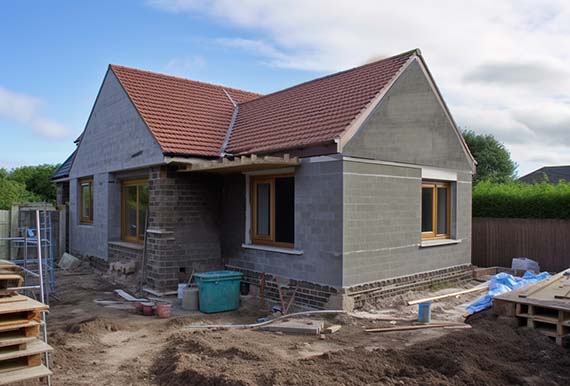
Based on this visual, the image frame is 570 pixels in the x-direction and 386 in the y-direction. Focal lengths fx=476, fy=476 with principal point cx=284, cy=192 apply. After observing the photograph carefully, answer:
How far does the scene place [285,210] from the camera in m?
10.8

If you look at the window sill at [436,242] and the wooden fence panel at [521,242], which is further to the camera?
the wooden fence panel at [521,242]

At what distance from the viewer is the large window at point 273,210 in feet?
35.0

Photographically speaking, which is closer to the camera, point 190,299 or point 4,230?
point 190,299

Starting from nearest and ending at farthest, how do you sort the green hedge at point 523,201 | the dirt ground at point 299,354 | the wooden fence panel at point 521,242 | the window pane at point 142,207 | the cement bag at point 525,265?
the dirt ground at point 299,354
the window pane at point 142,207
the cement bag at point 525,265
the wooden fence panel at point 521,242
the green hedge at point 523,201

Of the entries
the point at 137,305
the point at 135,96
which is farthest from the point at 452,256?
the point at 135,96

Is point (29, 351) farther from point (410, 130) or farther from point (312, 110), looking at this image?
point (410, 130)

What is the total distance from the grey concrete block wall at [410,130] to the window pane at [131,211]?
7.42 metres

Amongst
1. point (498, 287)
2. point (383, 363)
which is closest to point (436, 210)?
point (498, 287)

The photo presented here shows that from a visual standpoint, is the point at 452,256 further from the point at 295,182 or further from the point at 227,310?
the point at 227,310

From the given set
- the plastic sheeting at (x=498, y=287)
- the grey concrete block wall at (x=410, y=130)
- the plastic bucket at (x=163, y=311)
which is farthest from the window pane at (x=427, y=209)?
the plastic bucket at (x=163, y=311)

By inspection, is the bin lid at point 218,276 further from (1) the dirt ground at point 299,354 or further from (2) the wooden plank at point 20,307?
(2) the wooden plank at point 20,307

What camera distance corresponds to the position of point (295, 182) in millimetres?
10180

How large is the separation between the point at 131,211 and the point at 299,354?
887 centimetres

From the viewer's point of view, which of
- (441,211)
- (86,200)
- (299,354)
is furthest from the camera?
(86,200)
